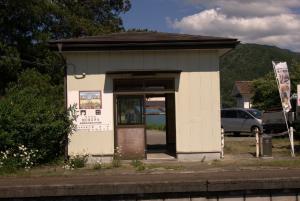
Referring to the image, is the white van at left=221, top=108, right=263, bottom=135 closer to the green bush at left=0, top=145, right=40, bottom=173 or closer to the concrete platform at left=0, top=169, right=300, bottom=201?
the green bush at left=0, top=145, right=40, bottom=173

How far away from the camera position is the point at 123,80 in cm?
1866

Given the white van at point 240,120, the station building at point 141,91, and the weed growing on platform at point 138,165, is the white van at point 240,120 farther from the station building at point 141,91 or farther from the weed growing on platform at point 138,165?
the weed growing on platform at point 138,165

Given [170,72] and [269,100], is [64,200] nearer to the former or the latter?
[170,72]

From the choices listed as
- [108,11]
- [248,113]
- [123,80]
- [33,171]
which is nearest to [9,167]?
[33,171]

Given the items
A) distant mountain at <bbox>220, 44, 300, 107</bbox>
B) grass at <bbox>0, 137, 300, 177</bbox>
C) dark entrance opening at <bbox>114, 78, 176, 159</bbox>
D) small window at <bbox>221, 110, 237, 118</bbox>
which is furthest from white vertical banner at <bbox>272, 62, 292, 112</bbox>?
distant mountain at <bbox>220, 44, 300, 107</bbox>

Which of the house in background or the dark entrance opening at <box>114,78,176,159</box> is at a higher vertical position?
the house in background

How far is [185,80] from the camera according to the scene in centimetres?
1833

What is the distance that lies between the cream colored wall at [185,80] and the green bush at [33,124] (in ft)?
4.52

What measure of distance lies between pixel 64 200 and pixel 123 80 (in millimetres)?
12842

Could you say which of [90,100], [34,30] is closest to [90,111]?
[90,100]

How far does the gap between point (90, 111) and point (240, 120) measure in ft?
58.0

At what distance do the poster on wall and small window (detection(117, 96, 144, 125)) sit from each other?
498 millimetres

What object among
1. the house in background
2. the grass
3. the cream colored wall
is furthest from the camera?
the house in background

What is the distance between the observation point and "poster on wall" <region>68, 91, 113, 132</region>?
18.1 m
